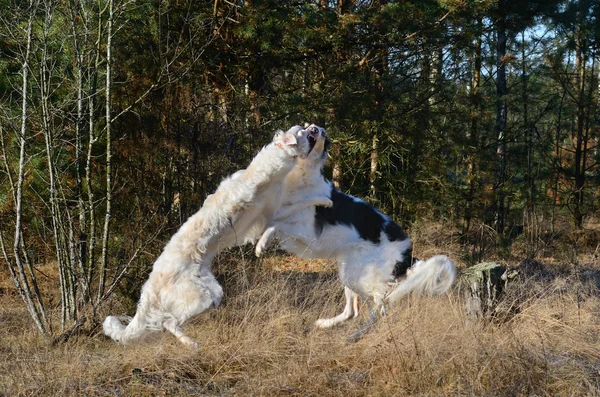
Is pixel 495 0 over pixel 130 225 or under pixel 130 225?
over

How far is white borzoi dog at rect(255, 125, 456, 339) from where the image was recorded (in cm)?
564

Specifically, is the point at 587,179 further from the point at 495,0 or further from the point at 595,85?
the point at 495,0

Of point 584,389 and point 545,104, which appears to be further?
point 545,104

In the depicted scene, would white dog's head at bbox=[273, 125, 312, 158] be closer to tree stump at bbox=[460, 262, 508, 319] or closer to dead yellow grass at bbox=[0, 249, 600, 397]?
dead yellow grass at bbox=[0, 249, 600, 397]

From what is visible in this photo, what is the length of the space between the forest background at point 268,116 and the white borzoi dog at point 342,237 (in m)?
1.40

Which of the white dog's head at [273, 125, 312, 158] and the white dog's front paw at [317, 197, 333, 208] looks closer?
the white dog's head at [273, 125, 312, 158]

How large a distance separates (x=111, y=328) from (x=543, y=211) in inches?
337

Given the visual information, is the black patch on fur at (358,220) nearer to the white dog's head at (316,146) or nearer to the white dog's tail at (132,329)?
the white dog's head at (316,146)

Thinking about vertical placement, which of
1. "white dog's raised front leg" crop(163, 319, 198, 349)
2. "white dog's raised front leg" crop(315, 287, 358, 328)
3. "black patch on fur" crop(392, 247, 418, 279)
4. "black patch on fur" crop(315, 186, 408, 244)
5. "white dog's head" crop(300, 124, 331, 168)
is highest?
"white dog's head" crop(300, 124, 331, 168)

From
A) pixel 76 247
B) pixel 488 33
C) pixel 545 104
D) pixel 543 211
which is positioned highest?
pixel 488 33

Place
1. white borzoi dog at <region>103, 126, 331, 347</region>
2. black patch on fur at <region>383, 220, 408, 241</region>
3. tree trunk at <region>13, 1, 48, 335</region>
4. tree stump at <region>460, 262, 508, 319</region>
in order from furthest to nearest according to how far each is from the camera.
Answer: black patch on fur at <region>383, 220, 408, 241</region> < tree trunk at <region>13, 1, 48, 335</region> < tree stump at <region>460, 262, 508, 319</region> < white borzoi dog at <region>103, 126, 331, 347</region>

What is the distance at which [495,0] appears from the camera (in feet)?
27.7

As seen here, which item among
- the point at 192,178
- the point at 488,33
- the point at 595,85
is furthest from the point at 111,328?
the point at 595,85

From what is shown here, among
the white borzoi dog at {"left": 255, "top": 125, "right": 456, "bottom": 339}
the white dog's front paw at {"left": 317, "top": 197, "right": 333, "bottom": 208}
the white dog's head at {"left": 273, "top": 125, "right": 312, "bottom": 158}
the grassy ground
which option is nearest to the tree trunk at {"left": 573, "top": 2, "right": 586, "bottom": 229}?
the grassy ground
